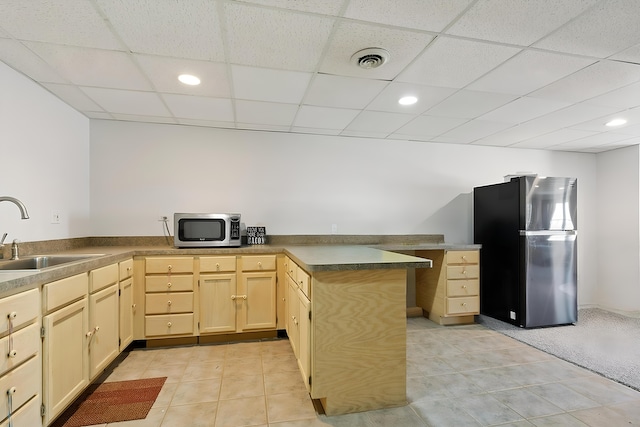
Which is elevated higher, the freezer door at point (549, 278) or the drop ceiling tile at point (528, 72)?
the drop ceiling tile at point (528, 72)

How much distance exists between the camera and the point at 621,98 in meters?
2.61

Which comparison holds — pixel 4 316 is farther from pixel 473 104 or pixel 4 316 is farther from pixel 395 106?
pixel 473 104

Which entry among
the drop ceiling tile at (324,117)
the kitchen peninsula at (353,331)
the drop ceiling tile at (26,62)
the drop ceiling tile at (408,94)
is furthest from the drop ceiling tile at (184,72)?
the kitchen peninsula at (353,331)

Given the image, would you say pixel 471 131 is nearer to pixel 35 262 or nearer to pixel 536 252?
pixel 536 252

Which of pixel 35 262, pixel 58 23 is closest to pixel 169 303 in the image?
pixel 35 262

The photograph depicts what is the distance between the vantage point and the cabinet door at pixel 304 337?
76.8 inches

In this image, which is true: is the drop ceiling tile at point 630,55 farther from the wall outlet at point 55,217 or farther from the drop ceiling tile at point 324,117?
the wall outlet at point 55,217

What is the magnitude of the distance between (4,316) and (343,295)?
1.66m

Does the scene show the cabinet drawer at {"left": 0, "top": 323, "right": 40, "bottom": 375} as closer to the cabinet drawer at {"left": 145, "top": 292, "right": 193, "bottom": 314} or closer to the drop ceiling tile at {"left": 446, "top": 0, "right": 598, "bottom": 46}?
the cabinet drawer at {"left": 145, "top": 292, "right": 193, "bottom": 314}

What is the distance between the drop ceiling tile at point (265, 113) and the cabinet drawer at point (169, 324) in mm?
2055

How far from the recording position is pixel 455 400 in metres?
2.05

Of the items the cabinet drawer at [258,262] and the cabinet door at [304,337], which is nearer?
the cabinet door at [304,337]

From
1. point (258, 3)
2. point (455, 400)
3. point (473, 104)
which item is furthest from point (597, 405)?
point (258, 3)

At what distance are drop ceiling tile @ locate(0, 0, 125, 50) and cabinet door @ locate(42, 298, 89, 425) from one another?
5.31 ft
